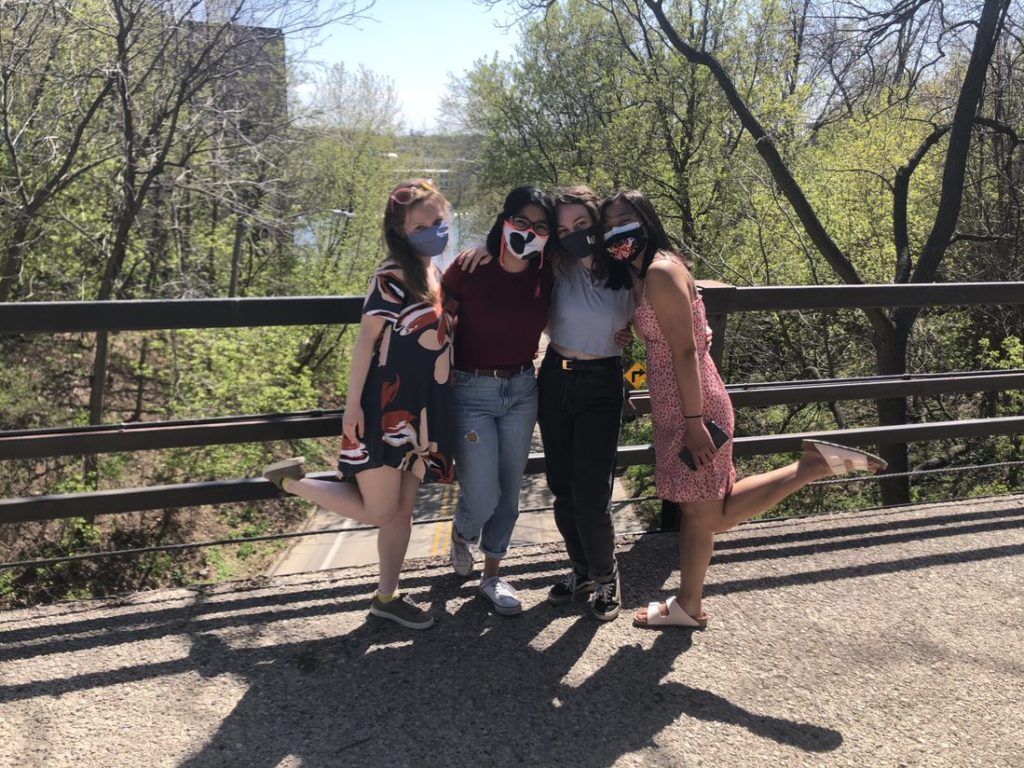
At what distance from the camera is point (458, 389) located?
2.91 m

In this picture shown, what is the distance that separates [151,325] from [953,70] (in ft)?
50.3

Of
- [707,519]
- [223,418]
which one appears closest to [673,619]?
[707,519]

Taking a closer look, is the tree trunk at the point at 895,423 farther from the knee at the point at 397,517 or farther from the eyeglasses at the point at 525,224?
the knee at the point at 397,517

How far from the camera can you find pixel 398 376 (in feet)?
8.89

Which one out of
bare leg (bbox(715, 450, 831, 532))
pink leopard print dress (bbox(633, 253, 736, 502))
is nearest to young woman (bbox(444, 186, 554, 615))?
pink leopard print dress (bbox(633, 253, 736, 502))

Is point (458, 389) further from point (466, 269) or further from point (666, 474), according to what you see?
point (666, 474)

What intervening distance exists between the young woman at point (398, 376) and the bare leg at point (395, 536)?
23 mm

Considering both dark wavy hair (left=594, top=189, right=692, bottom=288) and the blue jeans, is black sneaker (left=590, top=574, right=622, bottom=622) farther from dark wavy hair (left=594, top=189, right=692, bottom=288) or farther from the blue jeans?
dark wavy hair (left=594, top=189, right=692, bottom=288)

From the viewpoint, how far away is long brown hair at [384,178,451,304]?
2.68m

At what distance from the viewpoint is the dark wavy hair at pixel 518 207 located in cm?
271

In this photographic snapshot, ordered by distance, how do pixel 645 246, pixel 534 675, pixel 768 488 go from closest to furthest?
1. pixel 534 675
2. pixel 645 246
3. pixel 768 488

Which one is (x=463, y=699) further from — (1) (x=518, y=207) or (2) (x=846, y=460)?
(1) (x=518, y=207)

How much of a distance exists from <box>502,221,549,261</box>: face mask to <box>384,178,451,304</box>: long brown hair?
239mm

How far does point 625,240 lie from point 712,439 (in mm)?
782
